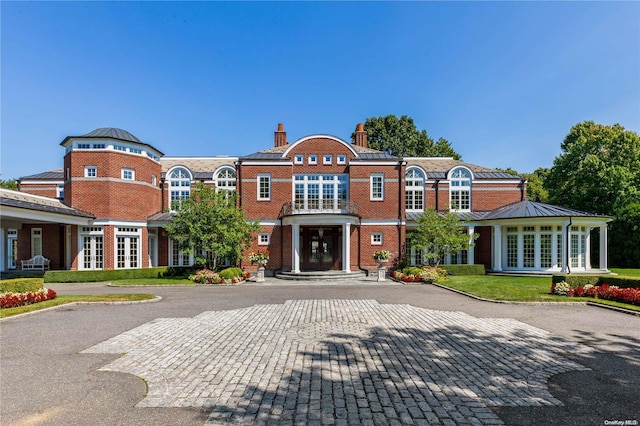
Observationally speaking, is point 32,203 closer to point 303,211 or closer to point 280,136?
point 303,211

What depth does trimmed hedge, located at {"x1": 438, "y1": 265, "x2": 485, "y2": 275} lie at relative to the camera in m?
21.9

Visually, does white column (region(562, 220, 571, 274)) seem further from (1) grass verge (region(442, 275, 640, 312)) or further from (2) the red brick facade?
(2) the red brick facade

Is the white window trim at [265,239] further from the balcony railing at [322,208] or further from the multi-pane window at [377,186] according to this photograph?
the multi-pane window at [377,186]

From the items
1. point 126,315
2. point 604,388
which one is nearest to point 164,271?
point 126,315

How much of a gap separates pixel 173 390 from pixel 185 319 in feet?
17.3

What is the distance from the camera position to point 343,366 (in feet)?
19.3

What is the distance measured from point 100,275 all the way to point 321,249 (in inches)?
572

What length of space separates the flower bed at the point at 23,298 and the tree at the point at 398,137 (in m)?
38.6

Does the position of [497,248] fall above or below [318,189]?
below

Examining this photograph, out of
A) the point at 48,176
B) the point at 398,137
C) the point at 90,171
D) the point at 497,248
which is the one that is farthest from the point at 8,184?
the point at 497,248

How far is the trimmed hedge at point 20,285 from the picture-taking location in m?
12.0

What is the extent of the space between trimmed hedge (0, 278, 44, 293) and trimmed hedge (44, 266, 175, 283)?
7.56 m

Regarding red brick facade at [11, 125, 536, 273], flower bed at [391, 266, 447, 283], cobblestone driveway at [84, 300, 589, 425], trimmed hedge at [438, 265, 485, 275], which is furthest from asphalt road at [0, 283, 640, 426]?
red brick facade at [11, 125, 536, 273]

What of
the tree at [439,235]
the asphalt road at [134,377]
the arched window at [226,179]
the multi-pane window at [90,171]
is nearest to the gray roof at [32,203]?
the multi-pane window at [90,171]
